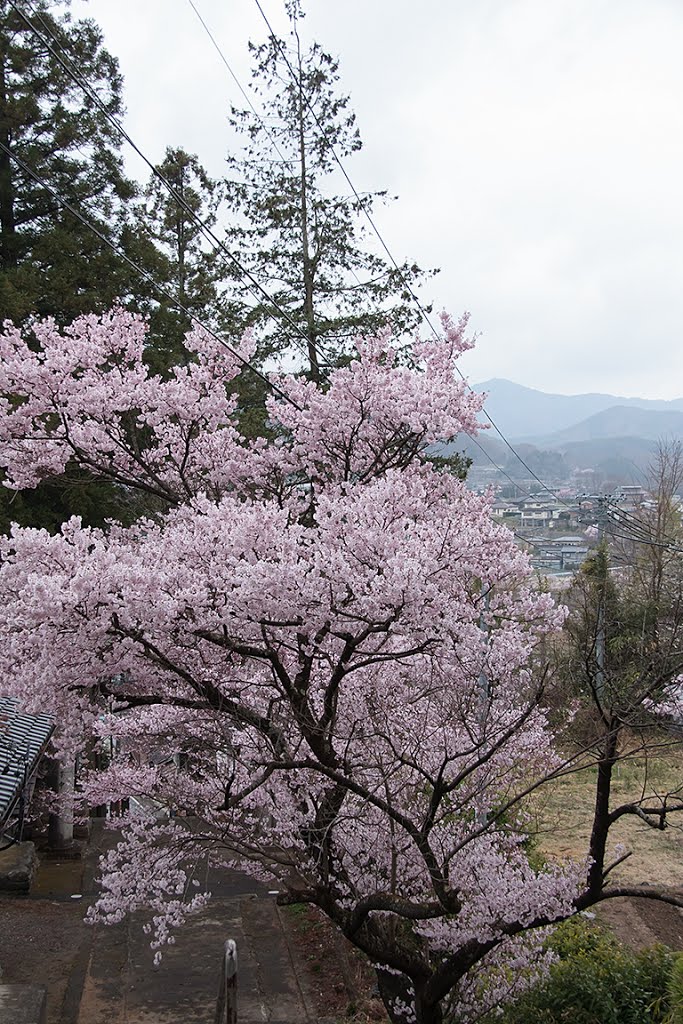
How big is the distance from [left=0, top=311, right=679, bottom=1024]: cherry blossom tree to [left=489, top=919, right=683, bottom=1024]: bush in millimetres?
215

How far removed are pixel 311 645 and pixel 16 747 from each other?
4.76m

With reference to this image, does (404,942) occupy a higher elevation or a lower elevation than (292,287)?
lower

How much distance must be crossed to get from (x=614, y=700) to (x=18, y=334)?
552 centimetres

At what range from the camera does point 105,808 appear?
636 inches

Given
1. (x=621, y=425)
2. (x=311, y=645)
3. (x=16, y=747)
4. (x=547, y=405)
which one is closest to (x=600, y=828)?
(x=311, y=645)

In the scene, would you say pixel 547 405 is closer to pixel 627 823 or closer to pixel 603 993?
pixel 627 823

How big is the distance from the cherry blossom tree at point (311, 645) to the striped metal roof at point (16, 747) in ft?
2.58

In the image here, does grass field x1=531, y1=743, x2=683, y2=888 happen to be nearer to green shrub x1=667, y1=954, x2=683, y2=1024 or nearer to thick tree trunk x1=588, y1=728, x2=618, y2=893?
green shrub x1=667, y1=954, x2=683, y2=1024

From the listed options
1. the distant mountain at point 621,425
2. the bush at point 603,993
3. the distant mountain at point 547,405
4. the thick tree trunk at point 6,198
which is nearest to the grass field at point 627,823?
the bush at point 603,993

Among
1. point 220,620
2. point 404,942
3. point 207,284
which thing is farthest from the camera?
point 207,284

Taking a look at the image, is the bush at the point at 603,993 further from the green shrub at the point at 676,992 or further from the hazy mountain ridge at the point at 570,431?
→ the hazy mountain ridge at the point at 570,431

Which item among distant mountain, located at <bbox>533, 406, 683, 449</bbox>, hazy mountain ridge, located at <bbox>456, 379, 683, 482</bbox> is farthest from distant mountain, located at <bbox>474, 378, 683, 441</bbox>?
distant mountain, located at <bbox>533, 406, 683, 449</bbox>

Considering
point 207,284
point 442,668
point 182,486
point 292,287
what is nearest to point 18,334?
point 182,486

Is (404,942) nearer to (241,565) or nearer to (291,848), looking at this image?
(291,848)
